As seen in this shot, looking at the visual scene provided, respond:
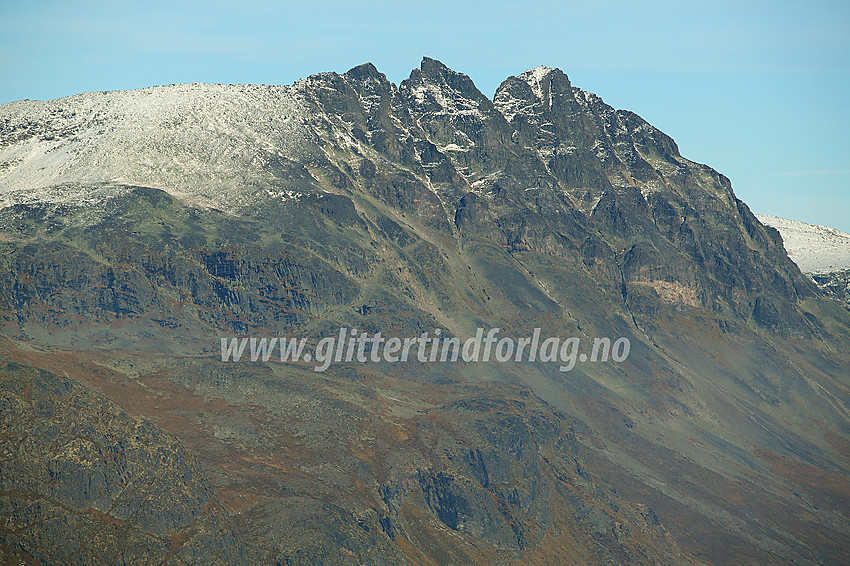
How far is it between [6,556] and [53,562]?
384 inches

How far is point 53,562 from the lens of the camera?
651ft

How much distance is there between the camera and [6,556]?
193m
